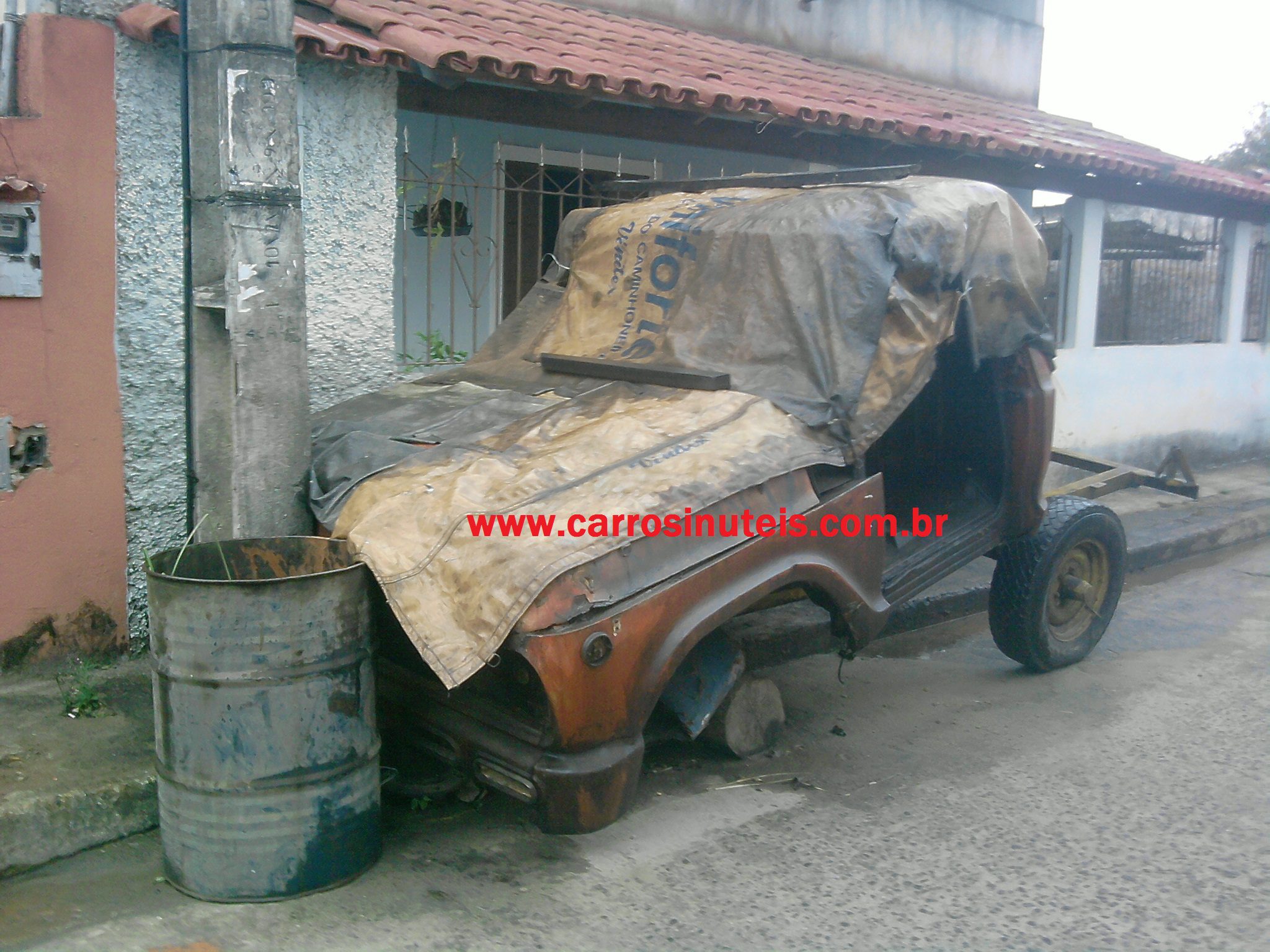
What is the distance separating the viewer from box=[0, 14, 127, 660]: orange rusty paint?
173 inches

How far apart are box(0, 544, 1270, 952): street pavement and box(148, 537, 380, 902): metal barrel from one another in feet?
0.45

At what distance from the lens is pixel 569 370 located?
464 centimetres

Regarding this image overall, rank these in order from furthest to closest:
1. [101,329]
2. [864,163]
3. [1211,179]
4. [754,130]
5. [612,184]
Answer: [1211,179], [864,163], [754,130], [612,184], [101,329]

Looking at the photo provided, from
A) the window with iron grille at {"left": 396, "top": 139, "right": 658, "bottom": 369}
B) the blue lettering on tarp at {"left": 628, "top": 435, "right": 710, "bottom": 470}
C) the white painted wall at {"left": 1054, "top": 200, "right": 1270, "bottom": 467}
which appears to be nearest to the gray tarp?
the blue lettering on tarp at {"left": 628, "top": 435, "right": 710, "bottom": 470}

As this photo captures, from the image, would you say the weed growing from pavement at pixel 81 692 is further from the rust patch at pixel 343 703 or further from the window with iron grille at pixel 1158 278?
the window with iron grille at pixel 1158 278

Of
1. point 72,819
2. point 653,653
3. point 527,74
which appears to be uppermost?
point 527,74

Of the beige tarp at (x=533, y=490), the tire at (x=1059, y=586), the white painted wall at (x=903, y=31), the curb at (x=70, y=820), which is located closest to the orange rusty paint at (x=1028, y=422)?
the tire at (x=1059, y=586)

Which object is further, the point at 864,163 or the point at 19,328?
the point at 864,163

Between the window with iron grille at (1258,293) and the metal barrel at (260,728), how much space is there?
39.1ft

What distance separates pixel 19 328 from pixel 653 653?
294cm

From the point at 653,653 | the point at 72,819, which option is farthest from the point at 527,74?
the point at 72,819

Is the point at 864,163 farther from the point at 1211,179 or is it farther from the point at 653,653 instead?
the point at 653,653

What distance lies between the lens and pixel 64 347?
4531mm

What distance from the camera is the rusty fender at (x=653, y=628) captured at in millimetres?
3158
